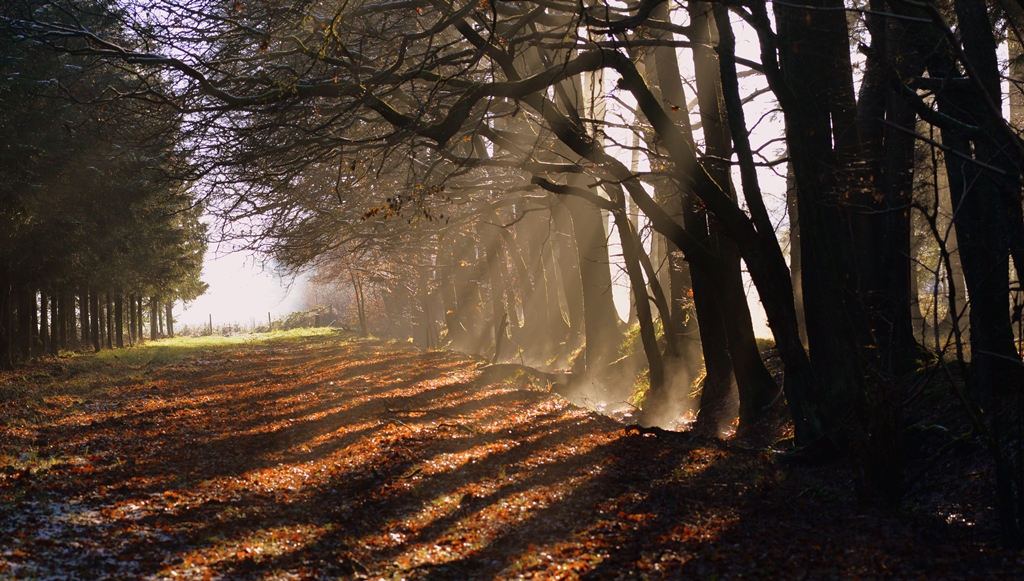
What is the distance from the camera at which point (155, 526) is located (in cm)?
730

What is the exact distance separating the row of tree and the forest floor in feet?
14.7

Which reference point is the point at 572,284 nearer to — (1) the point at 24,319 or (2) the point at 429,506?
(1) the point at 24,319

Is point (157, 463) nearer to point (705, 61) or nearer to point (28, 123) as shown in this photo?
point (705, 61)

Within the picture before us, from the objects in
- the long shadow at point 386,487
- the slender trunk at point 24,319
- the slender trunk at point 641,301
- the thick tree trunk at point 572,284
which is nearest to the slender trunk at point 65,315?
the slender trunk at point 24,319

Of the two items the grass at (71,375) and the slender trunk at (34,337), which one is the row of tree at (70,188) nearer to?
the slender trunk at (34,337)

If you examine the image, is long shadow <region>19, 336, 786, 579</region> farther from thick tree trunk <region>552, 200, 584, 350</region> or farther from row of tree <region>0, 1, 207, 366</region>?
thick tree trunk <region>552, 200, 584, 350</region>

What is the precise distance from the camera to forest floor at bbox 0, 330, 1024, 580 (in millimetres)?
6270

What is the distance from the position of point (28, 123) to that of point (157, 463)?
12879 mm

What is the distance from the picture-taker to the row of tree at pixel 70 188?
583 inches

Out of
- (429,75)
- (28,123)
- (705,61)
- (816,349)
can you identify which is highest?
(28,123)

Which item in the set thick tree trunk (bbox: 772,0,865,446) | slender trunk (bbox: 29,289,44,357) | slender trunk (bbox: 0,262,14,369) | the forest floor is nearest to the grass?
slender trunk (bbox: 0,262,14,369)

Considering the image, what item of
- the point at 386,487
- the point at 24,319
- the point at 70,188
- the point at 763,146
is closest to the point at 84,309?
the point at 24,319

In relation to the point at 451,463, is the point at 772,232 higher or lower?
higher

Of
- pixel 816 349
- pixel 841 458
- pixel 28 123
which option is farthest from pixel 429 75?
pixel 28 123
